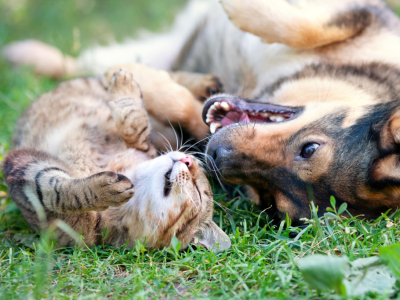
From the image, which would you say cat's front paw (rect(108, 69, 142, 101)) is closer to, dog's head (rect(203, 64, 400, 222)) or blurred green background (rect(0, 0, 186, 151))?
dog's head (rect(203, 64, 400, 222))

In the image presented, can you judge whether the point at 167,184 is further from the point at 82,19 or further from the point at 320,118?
the point at 82,19

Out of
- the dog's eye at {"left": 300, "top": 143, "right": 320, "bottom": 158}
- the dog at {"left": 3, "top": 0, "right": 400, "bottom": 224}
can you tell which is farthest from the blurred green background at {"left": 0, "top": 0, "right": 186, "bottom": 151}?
the dog's eye at {"left": 300, "top": 143, "right": 320, "bottom": 158}

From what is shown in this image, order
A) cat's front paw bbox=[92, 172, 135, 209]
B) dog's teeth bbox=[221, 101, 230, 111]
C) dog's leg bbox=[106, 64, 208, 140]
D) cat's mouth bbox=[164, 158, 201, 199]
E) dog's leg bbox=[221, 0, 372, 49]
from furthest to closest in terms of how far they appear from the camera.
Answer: dog's leg bbox=[106, 64, 208, 140] → dog's leg bbox=[221, 0, 372, 49] → dog's teeth bbox=[221, 101, 230, 111] → cat's mouth bbox=[164, 158, 201, 199] → cat's front paw bbox=[92, 172, 135, 209]

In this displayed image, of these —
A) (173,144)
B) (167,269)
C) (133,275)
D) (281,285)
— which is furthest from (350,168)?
(173,144)

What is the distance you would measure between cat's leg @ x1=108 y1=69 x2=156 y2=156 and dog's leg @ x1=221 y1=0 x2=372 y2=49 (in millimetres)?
1262

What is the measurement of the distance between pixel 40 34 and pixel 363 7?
5955 millimetres

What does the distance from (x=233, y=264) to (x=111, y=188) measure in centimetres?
91

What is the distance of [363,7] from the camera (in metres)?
4.11

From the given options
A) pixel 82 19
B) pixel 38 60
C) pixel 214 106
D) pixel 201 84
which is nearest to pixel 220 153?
pixel 214 106

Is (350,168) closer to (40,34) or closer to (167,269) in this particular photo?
(167,269)

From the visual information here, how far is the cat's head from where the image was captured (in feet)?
10.1

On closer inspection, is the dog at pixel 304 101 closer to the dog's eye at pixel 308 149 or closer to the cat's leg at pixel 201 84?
the dog's eye at pixel 308 149

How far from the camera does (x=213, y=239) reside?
295 centimetres

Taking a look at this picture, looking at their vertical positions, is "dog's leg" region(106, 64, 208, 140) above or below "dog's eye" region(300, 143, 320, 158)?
below
